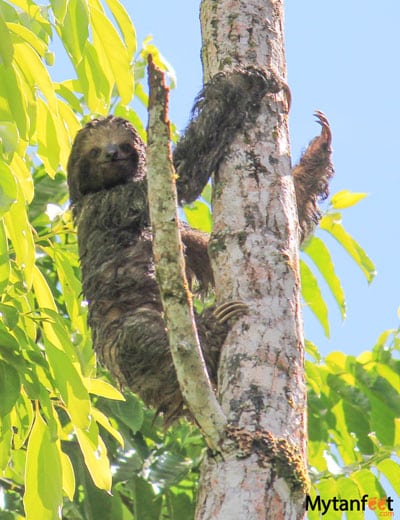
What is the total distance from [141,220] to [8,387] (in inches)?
86.6

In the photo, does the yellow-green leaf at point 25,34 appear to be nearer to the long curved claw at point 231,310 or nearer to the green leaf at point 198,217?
the long curved claw at point 231,310

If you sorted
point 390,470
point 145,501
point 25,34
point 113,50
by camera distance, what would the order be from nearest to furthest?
point 25,34
point 113,50
point 390,470
point 145,501

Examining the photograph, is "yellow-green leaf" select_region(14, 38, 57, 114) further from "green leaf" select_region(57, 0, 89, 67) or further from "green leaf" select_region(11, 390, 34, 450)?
"green leaf" select_region(11, 390, 34, 450)

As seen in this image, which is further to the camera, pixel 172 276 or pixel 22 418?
pixel 22 418

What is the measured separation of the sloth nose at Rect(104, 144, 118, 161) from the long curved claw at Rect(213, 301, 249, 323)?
2954 millimetres

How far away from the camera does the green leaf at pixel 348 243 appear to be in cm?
573

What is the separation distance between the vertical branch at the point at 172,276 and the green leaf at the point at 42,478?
0.81 m

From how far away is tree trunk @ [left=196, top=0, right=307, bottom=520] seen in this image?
312cm

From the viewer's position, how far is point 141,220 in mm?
5902

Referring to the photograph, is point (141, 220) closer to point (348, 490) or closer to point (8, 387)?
point (348, 490)

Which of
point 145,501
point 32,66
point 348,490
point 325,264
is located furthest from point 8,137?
point 145,501

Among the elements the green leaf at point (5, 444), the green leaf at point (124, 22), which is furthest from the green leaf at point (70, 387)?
Result: the green leaf at point (124, 22)

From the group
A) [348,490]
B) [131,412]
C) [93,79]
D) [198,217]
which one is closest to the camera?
[93,79]

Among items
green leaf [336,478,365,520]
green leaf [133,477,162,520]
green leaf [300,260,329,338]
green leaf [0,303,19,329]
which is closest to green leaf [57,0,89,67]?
green leaf [0,303,19,329]
